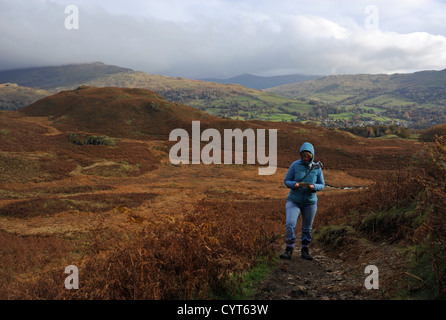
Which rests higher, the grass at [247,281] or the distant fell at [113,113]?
the distant fell at [113,113]

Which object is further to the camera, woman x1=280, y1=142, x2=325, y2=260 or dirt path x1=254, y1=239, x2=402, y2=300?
woman x1=280, y1=142, x2=325, y2=260

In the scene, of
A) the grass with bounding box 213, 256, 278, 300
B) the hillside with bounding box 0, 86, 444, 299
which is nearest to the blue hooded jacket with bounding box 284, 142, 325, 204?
the hillside with bounding box 0, 86, 444, 299

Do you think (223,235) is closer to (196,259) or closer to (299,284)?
(196,259)

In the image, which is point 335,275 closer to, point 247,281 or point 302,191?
point 302,191

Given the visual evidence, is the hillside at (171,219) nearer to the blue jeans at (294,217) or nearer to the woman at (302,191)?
the blue jeans at (294,217)

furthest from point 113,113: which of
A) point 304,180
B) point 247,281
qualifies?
point 247,281

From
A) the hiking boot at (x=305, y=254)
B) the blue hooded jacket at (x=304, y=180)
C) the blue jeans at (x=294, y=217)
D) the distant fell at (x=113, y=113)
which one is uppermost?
the distant fell at (x=113, y=113)

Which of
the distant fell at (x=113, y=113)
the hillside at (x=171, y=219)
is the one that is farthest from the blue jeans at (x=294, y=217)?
the distant fell at (x=113, y=113)

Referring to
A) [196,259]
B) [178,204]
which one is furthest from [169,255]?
[178,204]

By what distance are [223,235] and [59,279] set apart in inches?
115

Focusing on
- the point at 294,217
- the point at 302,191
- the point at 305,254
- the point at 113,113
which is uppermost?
the point at 113,113

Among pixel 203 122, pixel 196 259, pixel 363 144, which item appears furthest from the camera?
pixel 203 122

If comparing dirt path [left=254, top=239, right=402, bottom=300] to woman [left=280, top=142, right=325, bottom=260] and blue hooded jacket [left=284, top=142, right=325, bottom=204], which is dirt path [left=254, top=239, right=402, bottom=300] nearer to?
woman [left=280, top=142, right=325, bottom=260]

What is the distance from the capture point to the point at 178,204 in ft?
59.6
